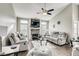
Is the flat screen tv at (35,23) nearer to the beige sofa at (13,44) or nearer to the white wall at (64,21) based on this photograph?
the white wall at (64,21)

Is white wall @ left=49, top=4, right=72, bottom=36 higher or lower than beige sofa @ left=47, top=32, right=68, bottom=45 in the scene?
higher

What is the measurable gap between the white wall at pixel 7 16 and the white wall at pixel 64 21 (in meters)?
0.88

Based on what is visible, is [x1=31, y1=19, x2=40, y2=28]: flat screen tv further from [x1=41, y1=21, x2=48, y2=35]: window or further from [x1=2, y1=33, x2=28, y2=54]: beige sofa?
[x1=2, y1=33, x2=28, y2=54]: beige sofa

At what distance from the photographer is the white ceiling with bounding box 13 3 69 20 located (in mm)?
1812

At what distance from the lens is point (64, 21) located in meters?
1.87

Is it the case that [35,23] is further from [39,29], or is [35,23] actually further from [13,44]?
[13,44]

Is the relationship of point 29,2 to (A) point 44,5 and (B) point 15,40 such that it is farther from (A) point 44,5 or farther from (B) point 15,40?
(B) point 15,40

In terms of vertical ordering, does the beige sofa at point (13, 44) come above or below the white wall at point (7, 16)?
below

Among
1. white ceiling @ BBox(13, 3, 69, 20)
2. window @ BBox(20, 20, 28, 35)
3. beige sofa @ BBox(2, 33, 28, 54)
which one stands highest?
white ceiling @ BBox(13, 3, 69, 20)

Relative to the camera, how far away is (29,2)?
1.80 m

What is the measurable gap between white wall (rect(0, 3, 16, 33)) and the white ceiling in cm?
12

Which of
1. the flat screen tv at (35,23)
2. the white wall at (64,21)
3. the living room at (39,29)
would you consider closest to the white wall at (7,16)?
the living room at (39,29)

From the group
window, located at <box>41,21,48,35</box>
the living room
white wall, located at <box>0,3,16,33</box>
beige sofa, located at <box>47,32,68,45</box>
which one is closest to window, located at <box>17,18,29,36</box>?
the living room

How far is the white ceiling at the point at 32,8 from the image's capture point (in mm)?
1812
